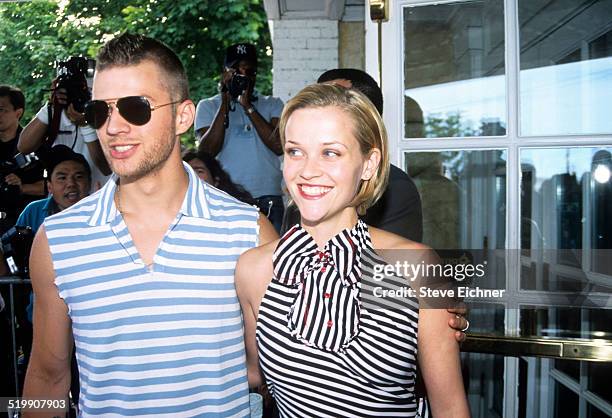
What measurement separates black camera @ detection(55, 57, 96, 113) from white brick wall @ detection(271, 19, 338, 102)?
1977mm

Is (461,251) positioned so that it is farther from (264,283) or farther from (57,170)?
(57,170)

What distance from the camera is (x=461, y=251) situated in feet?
9.42

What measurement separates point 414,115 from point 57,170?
6.73ft

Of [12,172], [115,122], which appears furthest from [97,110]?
[12,172]

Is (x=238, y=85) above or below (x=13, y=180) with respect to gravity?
above

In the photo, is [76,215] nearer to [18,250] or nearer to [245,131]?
[18,250]

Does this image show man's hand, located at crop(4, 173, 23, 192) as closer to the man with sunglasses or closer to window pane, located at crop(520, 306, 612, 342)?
the man with sunglasses

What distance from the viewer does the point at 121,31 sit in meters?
12.9

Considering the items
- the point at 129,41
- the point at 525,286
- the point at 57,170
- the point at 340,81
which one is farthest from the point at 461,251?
the point at 57,170

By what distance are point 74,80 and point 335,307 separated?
→ 260 centimetres

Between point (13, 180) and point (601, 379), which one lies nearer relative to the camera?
point (601, 379)

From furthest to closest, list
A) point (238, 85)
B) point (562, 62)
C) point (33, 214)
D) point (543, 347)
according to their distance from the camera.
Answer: point (238, 85), point (33, 214), point (562, 62), point (543, 347)

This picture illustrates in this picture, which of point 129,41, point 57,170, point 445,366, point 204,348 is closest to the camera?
point 445,366

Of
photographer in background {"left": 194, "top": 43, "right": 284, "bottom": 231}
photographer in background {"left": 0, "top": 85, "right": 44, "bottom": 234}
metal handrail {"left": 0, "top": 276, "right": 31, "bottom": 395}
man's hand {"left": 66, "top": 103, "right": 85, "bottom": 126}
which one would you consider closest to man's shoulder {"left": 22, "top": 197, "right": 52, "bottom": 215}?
photographer in background {"left": 0, "top": 85, "right": 44, "bottom": 234}
